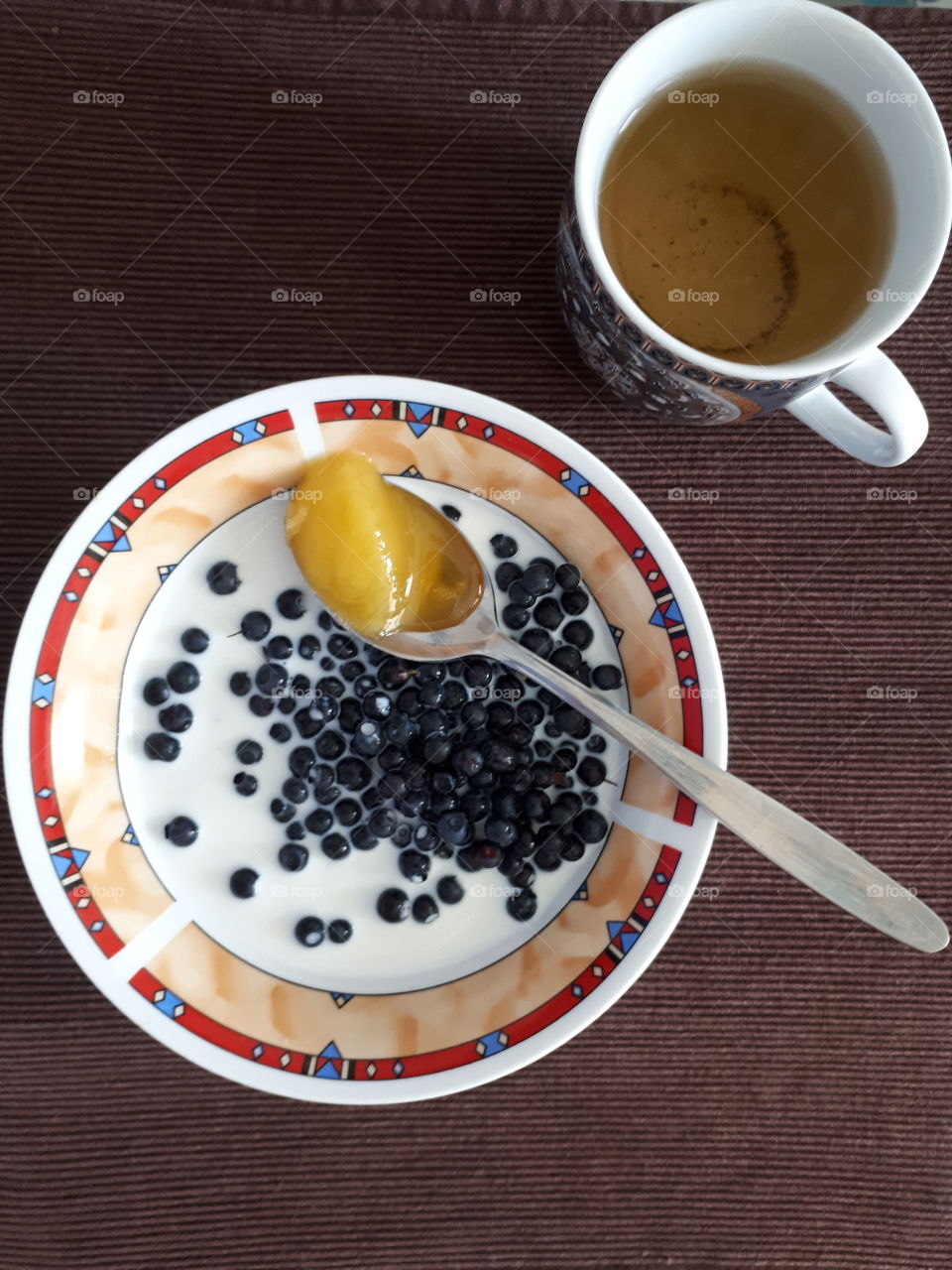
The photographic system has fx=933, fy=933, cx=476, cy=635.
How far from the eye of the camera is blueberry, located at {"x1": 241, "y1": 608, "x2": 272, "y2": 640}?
801 mm

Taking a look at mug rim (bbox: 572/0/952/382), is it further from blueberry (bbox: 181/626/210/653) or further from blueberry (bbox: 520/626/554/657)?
blueberry (bbox: 181/626/210/653)

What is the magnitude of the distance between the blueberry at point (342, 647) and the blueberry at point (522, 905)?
9.9 inches

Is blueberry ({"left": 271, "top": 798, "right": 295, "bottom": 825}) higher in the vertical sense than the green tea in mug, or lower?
lower

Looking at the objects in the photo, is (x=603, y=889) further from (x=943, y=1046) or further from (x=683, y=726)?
(x=943, y=1046)

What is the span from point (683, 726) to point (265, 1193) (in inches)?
24.4

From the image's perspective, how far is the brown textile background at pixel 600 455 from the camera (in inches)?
34.3

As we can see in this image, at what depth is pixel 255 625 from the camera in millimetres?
801

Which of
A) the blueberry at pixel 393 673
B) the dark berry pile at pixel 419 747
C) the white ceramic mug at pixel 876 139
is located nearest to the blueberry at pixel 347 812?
the dark berry pile at pixel 419 747

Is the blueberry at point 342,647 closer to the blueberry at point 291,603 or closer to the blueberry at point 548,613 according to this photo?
the blueberry at point 291,603

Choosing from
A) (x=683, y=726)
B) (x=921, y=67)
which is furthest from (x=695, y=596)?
(x=921, y=67)

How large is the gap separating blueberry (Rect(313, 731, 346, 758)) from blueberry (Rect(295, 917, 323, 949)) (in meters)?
0.14

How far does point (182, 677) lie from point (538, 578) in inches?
12.3

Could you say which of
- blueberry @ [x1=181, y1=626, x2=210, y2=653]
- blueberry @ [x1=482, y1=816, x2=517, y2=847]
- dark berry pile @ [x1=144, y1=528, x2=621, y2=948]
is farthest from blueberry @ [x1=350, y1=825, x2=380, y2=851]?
blueberry @ [x1=181, y1=626, x2=210, y2=653]

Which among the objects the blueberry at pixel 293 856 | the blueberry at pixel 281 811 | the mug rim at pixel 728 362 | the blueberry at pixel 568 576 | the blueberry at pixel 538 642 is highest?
the mug rim at pixel 728 362
